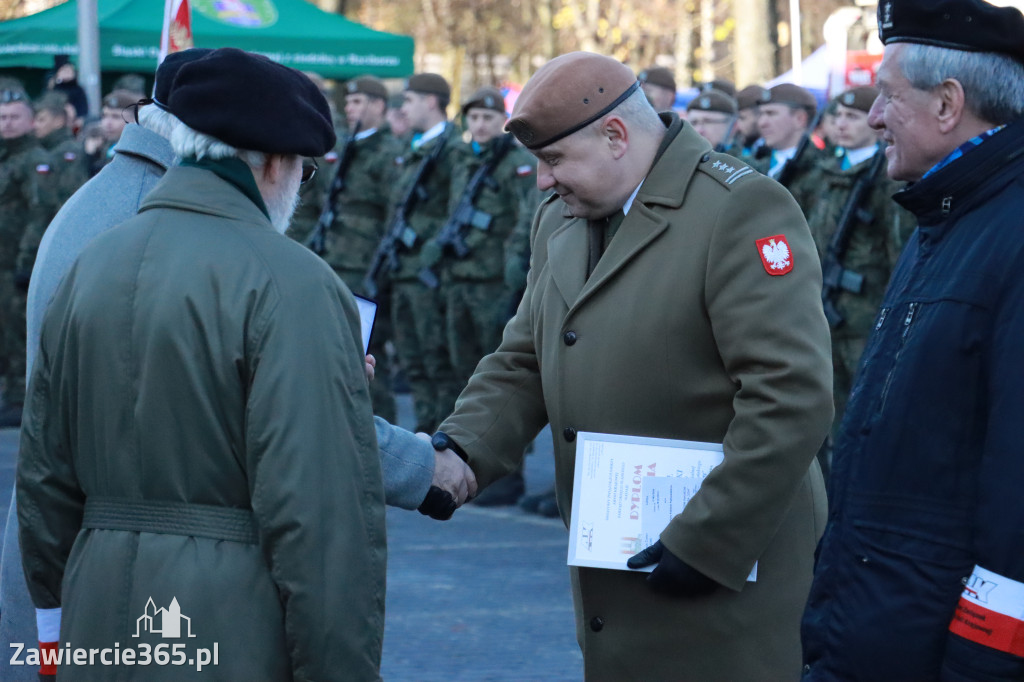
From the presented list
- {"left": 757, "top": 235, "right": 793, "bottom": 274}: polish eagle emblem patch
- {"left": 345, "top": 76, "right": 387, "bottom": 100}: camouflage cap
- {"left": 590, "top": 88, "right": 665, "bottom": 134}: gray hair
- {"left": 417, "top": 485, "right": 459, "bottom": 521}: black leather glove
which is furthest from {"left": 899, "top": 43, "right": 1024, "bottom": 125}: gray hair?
{"left": 345, "top": 76, "right": 387, "bottom": 100}: camouflage cap

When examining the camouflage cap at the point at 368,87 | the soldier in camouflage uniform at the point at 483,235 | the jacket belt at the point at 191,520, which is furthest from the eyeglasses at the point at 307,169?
the camouflage cap at the point at 368,87

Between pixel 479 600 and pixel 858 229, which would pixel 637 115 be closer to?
pixel 479 600

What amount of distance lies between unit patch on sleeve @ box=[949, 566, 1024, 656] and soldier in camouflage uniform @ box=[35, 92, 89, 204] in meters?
10.2

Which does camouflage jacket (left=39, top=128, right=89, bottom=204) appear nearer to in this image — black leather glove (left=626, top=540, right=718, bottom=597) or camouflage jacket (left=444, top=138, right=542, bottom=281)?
camouflage jacket (left=444, top=138, right=542, bottom=281)

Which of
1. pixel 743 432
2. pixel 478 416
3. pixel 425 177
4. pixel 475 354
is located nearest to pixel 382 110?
pixel 425 177

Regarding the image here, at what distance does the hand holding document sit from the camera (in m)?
2.97

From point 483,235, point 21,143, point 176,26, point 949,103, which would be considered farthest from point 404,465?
point 21,143

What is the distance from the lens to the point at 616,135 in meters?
3.15

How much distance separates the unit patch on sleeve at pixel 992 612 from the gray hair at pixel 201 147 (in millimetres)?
1463

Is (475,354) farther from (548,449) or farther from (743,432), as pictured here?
(743,432)

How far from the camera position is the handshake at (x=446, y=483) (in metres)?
3.32

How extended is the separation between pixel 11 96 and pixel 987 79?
36.1ft

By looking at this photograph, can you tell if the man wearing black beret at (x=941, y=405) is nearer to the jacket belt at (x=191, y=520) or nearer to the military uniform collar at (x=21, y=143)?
the jacket belt at (x=191, y=520)

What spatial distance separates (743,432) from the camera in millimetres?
2859
